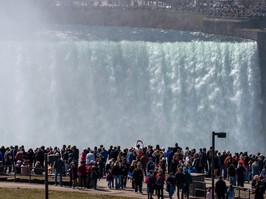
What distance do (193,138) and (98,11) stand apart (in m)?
42.5

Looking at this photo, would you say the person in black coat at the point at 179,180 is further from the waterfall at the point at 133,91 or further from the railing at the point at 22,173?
the waterfall at the point at 133,91

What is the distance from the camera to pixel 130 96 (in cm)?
11806

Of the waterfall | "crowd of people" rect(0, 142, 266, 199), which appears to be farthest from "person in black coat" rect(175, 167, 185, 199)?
the waterfall

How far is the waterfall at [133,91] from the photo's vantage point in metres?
116

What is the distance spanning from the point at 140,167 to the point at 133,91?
37494mm

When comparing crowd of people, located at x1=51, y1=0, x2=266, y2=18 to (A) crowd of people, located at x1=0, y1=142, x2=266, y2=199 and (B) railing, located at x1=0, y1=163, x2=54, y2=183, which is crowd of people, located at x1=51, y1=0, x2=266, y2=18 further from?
(B) railing, located at x1=0, y1=163, x2=54, y2=183

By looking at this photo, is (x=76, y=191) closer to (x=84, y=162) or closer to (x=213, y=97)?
(x=84, y=162)

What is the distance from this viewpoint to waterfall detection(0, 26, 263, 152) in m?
116

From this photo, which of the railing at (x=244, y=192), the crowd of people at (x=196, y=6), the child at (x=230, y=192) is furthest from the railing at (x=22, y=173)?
the crowd of people at (x=196, y=6)

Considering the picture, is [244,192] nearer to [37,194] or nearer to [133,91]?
[37,194]

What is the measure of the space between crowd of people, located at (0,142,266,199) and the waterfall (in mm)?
28069

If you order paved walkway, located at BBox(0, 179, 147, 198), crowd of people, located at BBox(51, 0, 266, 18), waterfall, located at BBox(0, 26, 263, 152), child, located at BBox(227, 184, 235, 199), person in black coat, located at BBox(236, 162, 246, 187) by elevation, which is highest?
crowd of people, located at BBox(51, 0, 266, 18)

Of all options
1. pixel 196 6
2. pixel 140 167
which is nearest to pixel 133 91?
pixel 196 6

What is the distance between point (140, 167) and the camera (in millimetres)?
81000
